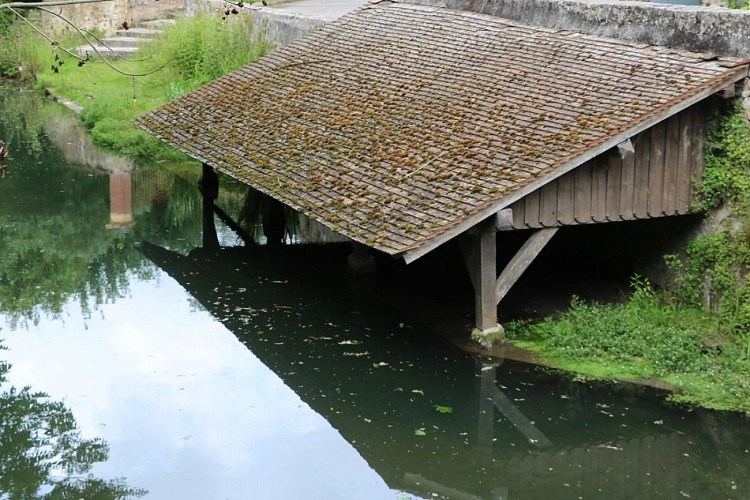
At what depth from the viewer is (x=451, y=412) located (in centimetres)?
938

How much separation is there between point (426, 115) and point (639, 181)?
2.48 m

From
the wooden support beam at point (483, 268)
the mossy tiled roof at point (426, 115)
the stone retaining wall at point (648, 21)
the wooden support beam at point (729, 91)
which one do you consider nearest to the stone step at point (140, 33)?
the mossy tiled roof at point (426, 115)

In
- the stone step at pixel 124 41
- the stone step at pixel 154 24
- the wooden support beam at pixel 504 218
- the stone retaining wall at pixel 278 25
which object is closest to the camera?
the wooden support beam at pixel 504 218

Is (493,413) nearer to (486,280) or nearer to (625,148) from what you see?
(486,280)

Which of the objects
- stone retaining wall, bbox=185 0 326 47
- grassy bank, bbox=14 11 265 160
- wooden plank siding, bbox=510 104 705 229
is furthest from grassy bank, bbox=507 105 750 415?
grassy bank, bbox=14 11 265 160

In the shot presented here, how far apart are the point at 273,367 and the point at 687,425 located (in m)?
3.81

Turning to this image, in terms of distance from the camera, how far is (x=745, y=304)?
1003cm

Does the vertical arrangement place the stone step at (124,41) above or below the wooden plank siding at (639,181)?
above

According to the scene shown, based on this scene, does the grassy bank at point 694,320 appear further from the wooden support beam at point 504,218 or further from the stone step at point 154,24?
the stone step at point 154,24

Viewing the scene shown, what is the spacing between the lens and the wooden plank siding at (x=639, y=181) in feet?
33.4

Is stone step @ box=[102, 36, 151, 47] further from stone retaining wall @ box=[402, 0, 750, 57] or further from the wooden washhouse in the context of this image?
stone retaining wall @ box=[402, 0, 750, 57]

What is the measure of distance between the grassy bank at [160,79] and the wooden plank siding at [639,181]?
1079 centimetres

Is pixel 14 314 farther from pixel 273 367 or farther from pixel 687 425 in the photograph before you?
pixel 687 425

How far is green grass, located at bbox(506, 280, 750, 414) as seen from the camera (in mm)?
9391
